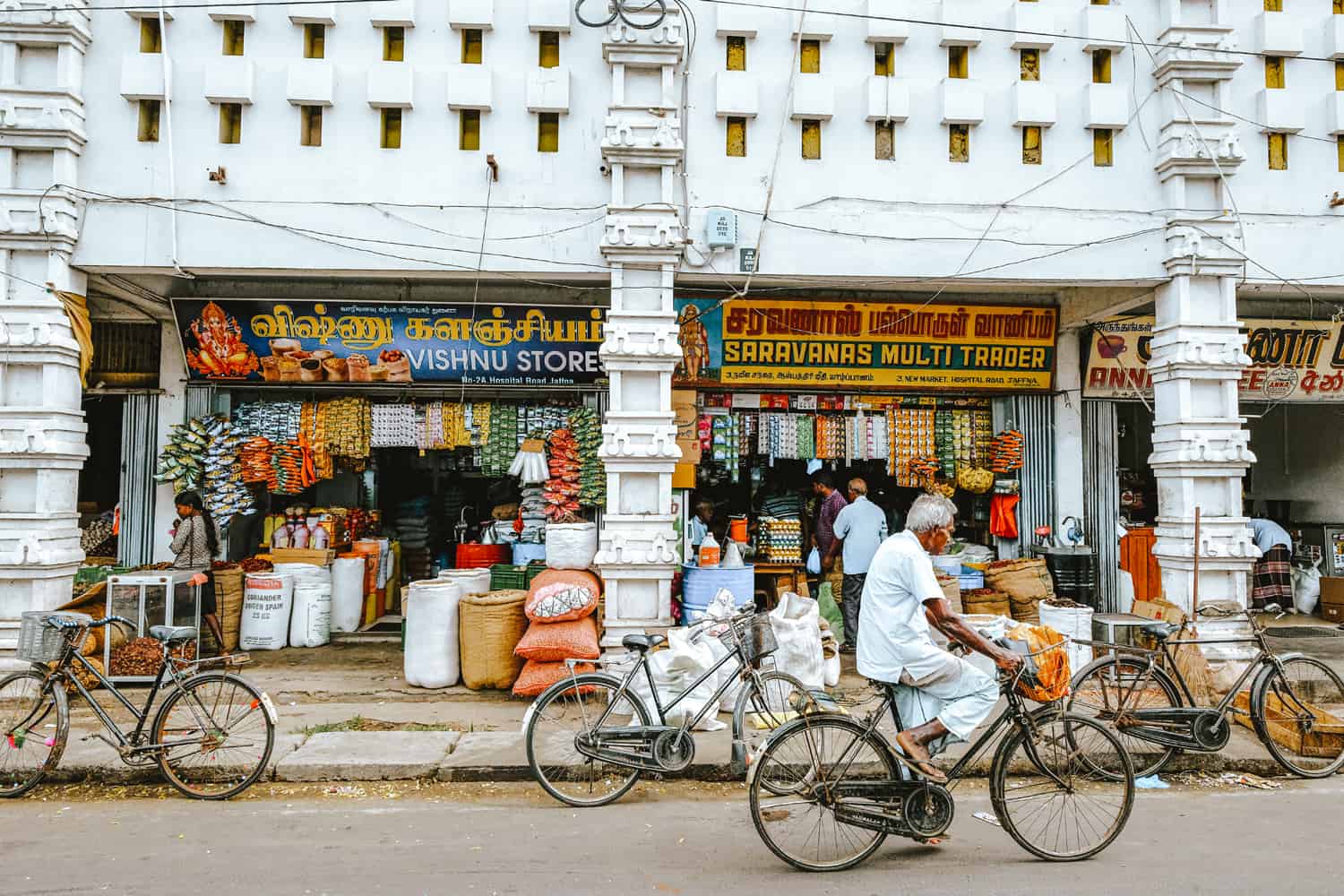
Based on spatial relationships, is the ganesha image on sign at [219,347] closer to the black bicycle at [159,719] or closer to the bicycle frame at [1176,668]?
the black bicycle at [159,719]

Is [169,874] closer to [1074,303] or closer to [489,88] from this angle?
[489,88]

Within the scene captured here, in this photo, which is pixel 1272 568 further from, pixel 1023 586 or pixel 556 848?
pixel 556 848

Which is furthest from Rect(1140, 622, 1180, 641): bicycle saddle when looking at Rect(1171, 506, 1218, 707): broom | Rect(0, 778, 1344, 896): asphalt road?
Rect(0, 778, 1344, 896): asphalt road

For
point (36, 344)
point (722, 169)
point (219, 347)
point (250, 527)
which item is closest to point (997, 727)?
point (722, 169)

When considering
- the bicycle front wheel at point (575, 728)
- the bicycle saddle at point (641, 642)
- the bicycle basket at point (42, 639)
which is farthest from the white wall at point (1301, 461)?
the bicycle basket at point (42, 639)

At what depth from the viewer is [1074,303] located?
33.4 ft

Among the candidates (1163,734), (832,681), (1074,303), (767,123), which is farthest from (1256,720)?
(767,123)

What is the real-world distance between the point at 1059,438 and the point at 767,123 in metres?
5.60

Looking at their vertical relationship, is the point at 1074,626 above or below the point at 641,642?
below

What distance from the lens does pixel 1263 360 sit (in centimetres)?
1091

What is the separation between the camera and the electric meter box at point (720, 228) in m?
8.17

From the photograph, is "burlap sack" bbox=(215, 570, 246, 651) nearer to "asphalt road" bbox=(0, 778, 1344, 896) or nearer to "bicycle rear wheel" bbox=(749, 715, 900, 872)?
"asphalt road" bbox=(0, 778, 1344, 896)

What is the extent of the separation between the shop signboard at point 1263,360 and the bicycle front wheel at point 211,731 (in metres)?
9.93

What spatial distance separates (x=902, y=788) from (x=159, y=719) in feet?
15.8
